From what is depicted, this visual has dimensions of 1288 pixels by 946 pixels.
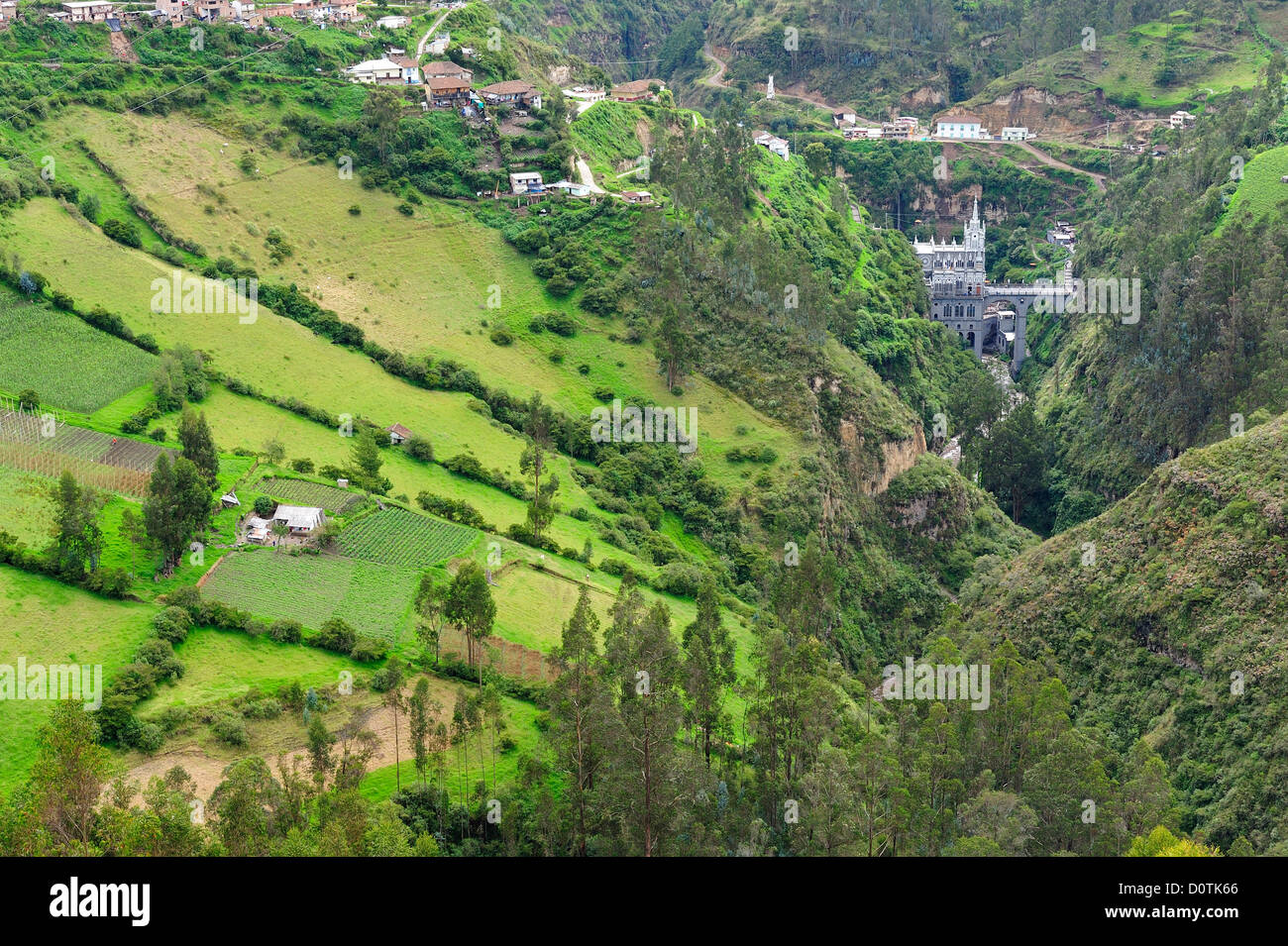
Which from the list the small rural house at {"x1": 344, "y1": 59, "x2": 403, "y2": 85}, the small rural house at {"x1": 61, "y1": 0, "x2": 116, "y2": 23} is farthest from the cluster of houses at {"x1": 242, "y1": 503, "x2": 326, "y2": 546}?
the small rural house at {"x1": 61, "y1": 0, "x2": 116, "y2": 23}

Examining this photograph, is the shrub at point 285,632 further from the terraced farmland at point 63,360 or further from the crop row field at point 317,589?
the terraced farmland at point 63,360

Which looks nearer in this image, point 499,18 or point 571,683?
point 571,683

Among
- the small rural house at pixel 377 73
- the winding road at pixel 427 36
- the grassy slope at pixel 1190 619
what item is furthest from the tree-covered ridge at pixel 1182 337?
the winding road at pixel 427 36

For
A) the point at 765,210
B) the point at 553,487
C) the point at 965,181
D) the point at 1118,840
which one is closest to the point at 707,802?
the point at 1118,840

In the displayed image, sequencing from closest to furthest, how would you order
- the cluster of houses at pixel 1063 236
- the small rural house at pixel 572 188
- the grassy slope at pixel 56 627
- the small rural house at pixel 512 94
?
the grassy slope at pixel 56 627, the small rural house at pixel 572 188, the small rural house at pixel 512 94, the cluster of houses at pixel 1063 236

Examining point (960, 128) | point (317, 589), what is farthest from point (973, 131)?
point (317, 589)

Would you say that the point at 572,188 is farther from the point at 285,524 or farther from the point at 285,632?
the point at 285,632

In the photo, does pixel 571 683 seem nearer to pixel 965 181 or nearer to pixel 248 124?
pixel 248 124
